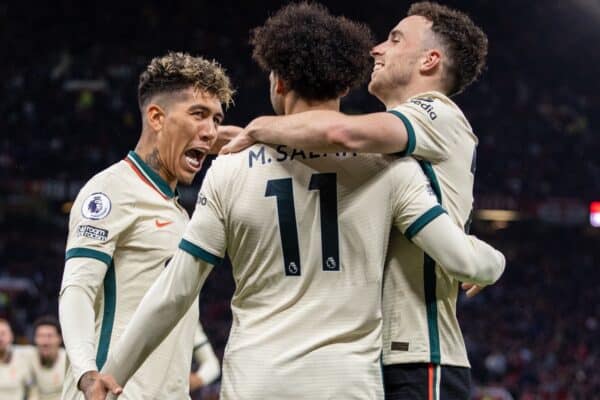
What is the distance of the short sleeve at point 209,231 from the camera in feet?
9.98

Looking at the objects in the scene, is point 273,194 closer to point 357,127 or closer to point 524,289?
point 357,127

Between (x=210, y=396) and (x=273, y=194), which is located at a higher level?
(x=273, y=194)

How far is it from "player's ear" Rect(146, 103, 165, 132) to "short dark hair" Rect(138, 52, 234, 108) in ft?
0.20

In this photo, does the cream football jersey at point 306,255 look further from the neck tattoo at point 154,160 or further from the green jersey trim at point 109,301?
the neck tattoo at point 154,160

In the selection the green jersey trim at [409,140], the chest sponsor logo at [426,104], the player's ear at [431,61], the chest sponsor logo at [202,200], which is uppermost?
the player's ear at [431,61]

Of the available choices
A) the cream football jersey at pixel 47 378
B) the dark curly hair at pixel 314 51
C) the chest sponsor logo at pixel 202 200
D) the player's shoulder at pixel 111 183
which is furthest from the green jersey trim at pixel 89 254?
the cream football jersey at pixel 47 378

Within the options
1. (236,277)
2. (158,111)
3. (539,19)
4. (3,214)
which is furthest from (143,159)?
(539,19)

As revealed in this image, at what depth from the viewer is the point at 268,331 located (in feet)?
9.70

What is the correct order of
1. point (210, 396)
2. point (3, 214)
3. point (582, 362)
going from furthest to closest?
1. point (3, 214)
2. point (582, 362)
3. point (210, 396)

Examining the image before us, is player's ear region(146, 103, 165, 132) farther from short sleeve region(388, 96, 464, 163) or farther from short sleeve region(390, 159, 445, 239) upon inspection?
short sleeve region(390, 159, 445, 239)

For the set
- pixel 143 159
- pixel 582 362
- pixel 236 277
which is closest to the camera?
pixel 236 277

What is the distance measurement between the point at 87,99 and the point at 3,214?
310 cm

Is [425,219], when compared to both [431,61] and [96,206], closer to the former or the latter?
[431,61]

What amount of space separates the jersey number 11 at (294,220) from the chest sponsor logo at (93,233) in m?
1.03
